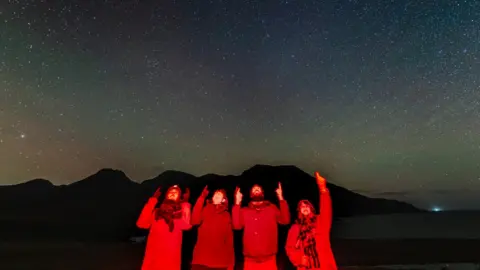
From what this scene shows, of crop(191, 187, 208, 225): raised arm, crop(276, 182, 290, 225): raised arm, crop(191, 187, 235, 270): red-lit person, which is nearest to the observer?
crop(191, 187, 235, 270): red-lit person

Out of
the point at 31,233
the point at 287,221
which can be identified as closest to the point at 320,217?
the point at 287,221

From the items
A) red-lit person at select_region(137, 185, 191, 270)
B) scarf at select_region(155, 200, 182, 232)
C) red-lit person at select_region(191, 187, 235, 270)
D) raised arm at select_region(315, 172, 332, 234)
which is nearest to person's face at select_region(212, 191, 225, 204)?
red-lit person at select_region(191, 187, 235, 270)

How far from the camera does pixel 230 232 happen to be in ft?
23.1

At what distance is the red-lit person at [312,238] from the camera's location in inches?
257

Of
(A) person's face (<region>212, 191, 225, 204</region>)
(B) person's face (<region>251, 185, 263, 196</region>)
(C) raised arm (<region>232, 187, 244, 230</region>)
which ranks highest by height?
(B) person's face (<region>251, 185, 263, 196</region>)

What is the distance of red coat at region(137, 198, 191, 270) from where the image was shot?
6.45 m

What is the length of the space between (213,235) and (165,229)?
0.93 metres

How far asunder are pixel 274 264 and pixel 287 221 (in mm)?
867

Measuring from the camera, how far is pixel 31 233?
32.0 m

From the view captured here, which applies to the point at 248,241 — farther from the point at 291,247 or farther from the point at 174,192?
the point at 174,192

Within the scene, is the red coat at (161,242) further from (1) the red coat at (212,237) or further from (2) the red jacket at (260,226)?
(2) the red jacket at (260,226)

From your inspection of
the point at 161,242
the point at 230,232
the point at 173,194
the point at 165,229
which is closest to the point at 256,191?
the point at 230,232

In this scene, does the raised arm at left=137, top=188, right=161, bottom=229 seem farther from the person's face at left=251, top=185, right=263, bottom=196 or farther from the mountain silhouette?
the mountain silhouette

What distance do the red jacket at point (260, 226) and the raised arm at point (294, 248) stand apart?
0.26m
